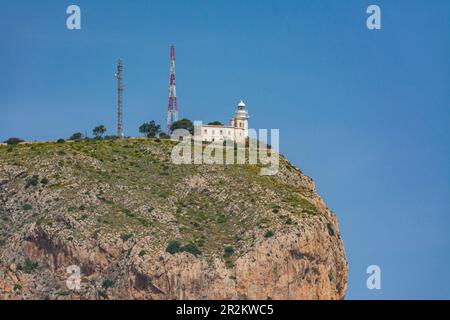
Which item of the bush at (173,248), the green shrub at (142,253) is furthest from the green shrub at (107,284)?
the bush at (173,248)

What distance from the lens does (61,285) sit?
199250mm

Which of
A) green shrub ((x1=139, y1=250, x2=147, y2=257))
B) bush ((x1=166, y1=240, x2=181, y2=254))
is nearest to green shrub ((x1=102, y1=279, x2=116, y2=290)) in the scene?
green shrub ((x1=139, y1=250, x2=147, y2=257))

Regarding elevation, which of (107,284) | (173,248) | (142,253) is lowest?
(107,284)

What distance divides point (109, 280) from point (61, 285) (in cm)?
496

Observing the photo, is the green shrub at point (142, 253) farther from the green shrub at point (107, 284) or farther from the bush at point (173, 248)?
the green shrub at point (107, 284)

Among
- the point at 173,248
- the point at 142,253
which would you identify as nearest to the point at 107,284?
the point at 142,253

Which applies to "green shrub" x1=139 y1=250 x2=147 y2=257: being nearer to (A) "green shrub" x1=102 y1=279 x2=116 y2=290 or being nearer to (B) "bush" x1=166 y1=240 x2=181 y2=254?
(B) "bush" x1=166 y1=240 x2=181 y2=254

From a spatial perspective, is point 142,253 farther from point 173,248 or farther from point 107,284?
point 107,284
